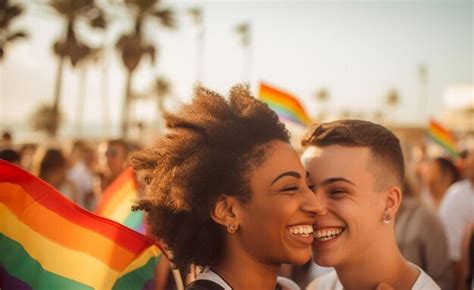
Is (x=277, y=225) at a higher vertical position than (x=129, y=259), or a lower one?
higher

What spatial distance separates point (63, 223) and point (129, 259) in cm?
42

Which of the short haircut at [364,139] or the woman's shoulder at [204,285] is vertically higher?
the short haircut at [364,139]

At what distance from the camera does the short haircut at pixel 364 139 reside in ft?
12.2

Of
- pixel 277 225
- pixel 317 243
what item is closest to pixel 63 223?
pixel 277 225

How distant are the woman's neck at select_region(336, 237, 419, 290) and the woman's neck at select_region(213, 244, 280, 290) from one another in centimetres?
70

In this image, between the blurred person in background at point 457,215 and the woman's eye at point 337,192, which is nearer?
the woman's eye at point 337,192

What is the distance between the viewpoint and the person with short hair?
360 centimetres

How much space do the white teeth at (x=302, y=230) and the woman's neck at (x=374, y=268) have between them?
1.83 feet

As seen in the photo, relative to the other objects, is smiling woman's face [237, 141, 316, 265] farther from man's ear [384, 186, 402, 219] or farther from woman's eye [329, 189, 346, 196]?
man's ear [384, 186, 402, 219]

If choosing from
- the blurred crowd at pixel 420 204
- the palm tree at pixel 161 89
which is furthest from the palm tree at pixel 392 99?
the blurred crowd at pixel 420 204

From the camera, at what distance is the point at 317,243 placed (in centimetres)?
360

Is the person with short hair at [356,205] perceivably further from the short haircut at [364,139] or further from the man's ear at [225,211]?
the man's ear at [225,211]

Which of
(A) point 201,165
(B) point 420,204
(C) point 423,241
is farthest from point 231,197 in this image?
(B) point 420,204

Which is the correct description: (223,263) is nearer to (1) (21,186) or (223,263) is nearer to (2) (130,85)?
(1) (21,186)
